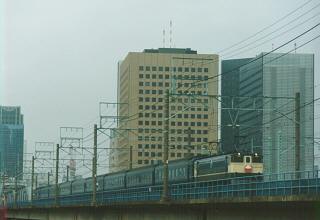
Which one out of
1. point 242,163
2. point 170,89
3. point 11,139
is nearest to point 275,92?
point 242,163

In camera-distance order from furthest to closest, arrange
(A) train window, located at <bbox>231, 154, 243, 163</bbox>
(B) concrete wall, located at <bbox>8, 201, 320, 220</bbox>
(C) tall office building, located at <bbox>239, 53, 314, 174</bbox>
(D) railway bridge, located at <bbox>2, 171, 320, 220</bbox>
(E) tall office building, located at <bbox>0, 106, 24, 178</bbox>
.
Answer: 1. (E) tall office building, located at <bbox>0, 106, 24, 178</bbox>
2. (A) train window, located at <bbox>231, 154, 243, 163</bbox>
3. (C) tall office building, located at <bbox>239, 53, 314, 174</bbox>
4. (D) railway bridge, located at <bbox>2, 171, 320, 220</bbox>
5. (B) concrete wall, located at <bbox>8, 201, 320, 220</bbox>

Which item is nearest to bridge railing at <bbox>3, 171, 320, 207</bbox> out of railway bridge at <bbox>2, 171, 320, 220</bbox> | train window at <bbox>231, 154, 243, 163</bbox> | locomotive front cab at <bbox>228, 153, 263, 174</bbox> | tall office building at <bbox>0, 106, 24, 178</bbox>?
railway bridge at <bbox>2, 171, 320, 220</bbox>

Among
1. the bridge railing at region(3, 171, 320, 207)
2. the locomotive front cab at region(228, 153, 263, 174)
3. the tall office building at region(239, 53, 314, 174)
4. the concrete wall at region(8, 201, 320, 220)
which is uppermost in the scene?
the tall office building at region(239, 53, 314, 174)

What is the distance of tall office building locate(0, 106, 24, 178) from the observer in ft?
Answer: 365

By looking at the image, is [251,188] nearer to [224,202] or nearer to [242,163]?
[224,202]

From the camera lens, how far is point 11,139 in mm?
117500

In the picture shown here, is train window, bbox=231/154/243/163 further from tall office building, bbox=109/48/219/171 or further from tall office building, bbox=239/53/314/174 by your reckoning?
tall office building, bbox=109/48/219/171

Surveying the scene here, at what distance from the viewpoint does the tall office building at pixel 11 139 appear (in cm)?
11138

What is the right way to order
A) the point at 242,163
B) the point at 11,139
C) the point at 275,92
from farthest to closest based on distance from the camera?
the point at 11,139 → the point at 242,163 → the point at 275,92

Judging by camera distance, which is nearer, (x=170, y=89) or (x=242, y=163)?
(x=170, y=89)

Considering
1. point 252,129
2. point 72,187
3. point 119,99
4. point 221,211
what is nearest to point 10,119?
point 72,187

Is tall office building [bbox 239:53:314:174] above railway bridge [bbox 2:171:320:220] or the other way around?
above

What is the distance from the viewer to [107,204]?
46938mm

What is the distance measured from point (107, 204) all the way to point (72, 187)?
35.9m
